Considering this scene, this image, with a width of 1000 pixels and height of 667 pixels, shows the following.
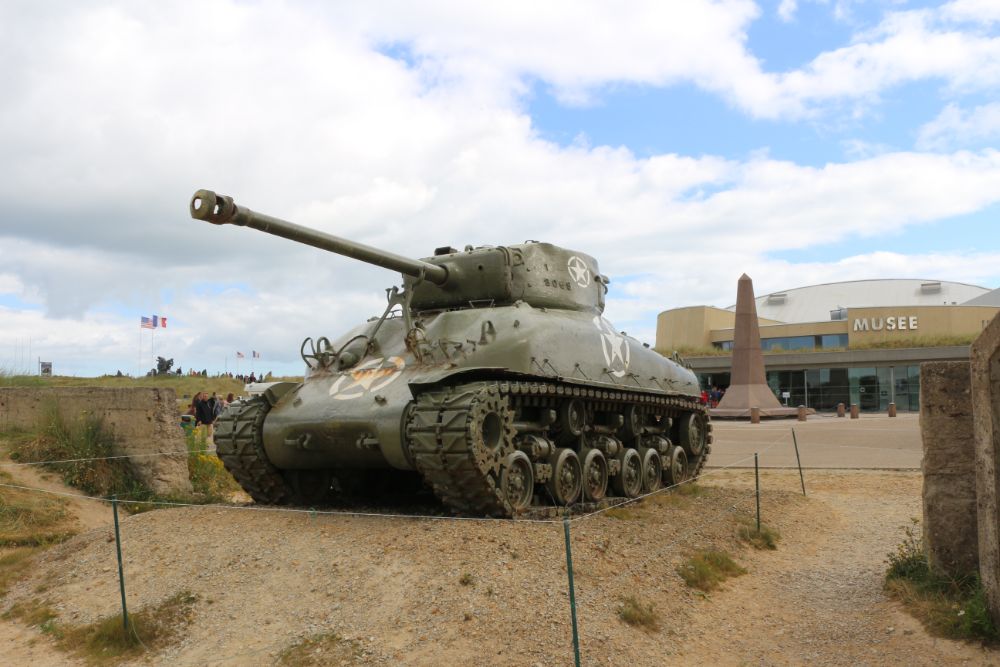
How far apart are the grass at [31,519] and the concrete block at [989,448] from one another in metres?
10.1

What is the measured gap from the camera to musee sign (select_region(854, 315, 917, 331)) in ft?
160

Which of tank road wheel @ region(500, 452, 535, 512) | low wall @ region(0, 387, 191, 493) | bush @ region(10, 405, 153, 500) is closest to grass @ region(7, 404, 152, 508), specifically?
bush @ region(10, 405, 153, 500)

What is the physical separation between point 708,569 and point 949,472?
2417 mm

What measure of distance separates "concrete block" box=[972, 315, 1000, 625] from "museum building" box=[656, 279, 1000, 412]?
33.5 meters

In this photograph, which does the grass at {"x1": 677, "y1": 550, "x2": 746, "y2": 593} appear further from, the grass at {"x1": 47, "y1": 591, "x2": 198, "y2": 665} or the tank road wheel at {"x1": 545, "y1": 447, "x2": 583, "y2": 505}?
the grass at {"x1": 47, "y1": 591, "x2": 198, "y2": 665}

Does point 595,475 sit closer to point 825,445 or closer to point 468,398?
point 468,398

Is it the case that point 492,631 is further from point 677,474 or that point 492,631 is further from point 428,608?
point 677,474

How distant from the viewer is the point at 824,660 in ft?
22.7

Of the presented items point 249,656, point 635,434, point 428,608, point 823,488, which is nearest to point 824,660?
point 428,608

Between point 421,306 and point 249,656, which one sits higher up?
point 421,306

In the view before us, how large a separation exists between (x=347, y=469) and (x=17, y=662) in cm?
488

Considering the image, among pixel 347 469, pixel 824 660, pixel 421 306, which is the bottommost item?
pixel 824 660

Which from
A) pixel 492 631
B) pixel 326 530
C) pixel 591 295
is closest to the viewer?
pixel 492 631

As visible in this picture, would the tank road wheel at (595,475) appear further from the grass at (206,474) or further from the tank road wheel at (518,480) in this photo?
the grass at (206,474)
